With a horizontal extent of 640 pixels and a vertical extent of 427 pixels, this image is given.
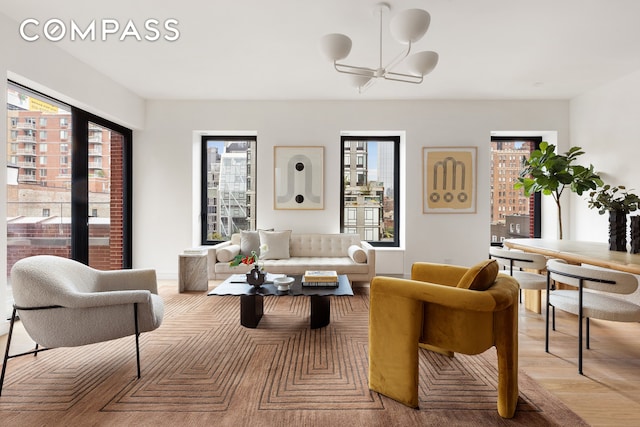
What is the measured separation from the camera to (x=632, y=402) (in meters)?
1.99

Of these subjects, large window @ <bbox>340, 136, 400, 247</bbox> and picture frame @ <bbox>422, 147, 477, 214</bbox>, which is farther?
large window @ <bbox>340, 136, 400, 247</bbox>

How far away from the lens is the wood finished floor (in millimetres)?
1933

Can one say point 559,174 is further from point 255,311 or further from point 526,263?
point 255,311

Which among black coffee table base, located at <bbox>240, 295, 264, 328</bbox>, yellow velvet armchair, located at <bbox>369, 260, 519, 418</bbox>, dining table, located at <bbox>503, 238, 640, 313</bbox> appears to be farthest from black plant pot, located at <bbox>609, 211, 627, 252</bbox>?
black coffee table base, located at <bbox>240, 295, 264, 328</bbox>

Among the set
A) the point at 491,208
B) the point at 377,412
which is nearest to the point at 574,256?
the point at 377,412

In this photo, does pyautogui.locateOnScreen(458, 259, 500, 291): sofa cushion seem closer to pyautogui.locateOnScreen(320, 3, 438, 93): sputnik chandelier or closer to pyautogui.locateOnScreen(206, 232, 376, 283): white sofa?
pyautogui.locateOnScreen(320, 3, 438, 93): sputnik chandelier

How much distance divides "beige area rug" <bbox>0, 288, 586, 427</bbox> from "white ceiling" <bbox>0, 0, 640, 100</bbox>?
2.82 m

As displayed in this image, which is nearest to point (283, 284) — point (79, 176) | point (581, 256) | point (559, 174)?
point (581, 256)

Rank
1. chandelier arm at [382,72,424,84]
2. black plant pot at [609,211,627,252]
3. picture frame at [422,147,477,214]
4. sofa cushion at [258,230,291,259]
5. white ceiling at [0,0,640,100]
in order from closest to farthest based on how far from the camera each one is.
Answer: chandelier arm at [382,72,424,84] < white ceiling at [0,0,640,100] < black plant pot at [609,211,627,252] < sofa cushion at [258,230,291,259] < picture frame at [422,147,477,214]

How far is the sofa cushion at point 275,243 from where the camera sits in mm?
4688

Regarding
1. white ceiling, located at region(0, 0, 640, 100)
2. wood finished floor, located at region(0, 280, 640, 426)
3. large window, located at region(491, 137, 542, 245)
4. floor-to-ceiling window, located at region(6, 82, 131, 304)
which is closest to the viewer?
wood finished floor, located at region(0, 280, 640, 426)

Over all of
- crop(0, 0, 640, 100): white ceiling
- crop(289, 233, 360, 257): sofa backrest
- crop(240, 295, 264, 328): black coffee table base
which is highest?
crop(0, 0, 640, 100): white ceiling

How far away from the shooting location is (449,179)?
17.1 ft

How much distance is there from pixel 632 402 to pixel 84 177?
5.56 m
